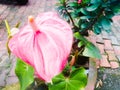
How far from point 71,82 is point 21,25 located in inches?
109

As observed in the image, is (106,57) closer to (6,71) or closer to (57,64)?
(6,71)

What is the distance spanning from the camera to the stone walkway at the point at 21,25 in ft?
8.55

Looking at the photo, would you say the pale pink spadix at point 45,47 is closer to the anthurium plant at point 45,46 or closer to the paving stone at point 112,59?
the anthurium plant at point 45,46

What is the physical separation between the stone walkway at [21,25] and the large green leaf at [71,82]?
3.15 feet

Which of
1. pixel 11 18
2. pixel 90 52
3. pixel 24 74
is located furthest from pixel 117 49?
pixel 24 74

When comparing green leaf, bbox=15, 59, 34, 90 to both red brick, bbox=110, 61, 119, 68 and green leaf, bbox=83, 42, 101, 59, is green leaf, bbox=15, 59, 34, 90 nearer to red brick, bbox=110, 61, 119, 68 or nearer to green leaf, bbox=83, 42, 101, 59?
green leaf, bbox=83, 42, 101, 59

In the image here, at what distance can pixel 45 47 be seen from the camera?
935mm

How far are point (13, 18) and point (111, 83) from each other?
2.41 metres

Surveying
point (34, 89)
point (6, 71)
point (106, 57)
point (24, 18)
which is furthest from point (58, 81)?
point (24, 18)

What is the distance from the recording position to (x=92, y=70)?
81.8 inches

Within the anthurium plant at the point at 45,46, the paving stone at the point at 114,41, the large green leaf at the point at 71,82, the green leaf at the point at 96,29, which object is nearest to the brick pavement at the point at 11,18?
the green leaf at the point at 96,29

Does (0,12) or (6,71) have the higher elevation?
(6,71)

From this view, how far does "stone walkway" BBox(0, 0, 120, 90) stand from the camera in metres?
2.61

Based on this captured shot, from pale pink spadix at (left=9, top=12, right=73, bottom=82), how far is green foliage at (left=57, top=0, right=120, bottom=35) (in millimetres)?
876
